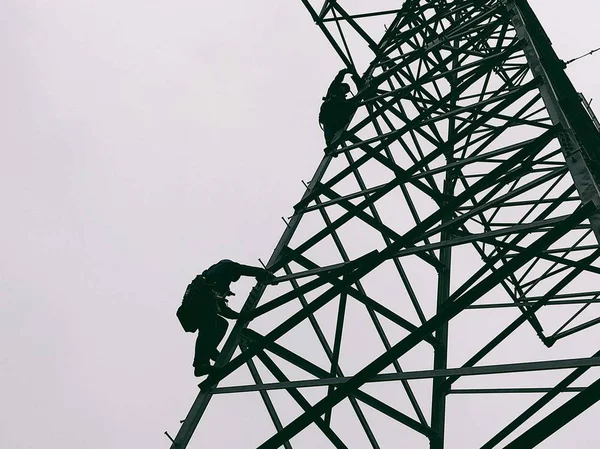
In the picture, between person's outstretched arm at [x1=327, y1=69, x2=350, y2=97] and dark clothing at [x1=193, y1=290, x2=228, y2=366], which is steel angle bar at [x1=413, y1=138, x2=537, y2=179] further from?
person's outstretched arm at [x1=327, y1=69, x2=350, y2=97]

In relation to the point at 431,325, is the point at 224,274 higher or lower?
higher

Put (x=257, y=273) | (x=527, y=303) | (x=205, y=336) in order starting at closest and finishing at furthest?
(x=205, y=336) < (x=257, y=273) < (x=527, y=303)

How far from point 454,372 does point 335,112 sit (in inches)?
203

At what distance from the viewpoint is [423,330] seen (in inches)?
157

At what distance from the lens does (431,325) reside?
3.97 metres

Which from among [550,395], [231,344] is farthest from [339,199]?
[550,395]

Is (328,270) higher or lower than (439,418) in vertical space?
higher

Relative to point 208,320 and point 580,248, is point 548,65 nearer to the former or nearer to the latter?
point 580,248

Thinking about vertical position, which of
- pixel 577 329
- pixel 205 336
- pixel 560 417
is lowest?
pixel 560 417

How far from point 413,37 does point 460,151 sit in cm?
211

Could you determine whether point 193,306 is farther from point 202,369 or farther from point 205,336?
point 202,369

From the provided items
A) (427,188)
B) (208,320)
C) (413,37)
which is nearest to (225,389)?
(208,320)

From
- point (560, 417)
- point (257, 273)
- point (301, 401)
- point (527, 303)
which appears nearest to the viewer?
point (560, 417)

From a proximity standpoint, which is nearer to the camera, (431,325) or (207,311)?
(431,325)
